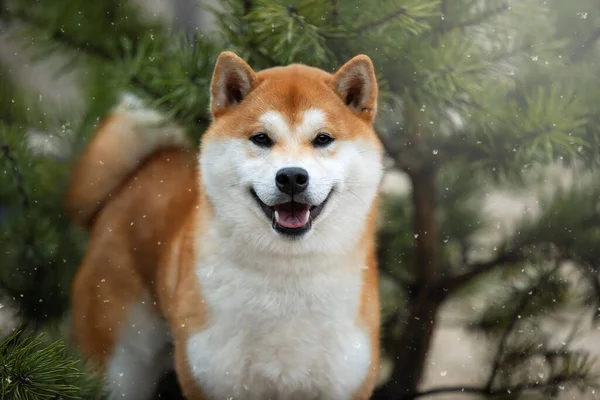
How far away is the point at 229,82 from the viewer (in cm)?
96

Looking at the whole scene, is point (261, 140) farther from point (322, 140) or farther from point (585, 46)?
point (585, 46)

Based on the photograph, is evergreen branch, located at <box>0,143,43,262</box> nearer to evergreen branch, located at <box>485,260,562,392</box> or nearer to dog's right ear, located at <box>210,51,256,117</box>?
dog's right ear, located at <box>210,51,256,117</box>

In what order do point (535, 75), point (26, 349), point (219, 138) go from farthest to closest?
point (535, 75) < point (219, 138) < point (26, 349)

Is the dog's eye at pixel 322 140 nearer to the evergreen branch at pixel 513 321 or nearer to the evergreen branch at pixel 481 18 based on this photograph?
the evergreen branch at pixel 481 18

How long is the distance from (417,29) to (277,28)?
0.16 metres

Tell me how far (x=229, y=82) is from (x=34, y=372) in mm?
357

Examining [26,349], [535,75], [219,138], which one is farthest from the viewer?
[535,75]

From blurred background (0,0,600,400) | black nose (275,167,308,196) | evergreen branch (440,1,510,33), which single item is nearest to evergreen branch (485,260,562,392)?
blurred background (0,0,600,400)

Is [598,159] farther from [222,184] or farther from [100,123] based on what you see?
[100,123]

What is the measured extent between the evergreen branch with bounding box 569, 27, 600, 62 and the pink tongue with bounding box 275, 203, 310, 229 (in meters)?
0.45

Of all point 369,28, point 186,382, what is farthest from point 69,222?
point 369,28

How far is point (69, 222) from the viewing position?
1.15 m

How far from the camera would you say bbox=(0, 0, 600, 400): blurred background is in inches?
41.2

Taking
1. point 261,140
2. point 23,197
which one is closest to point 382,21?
point 261,140
